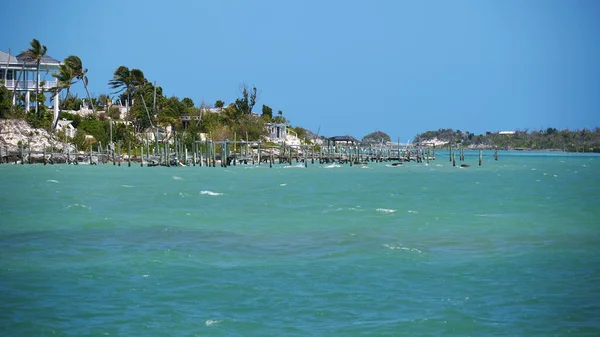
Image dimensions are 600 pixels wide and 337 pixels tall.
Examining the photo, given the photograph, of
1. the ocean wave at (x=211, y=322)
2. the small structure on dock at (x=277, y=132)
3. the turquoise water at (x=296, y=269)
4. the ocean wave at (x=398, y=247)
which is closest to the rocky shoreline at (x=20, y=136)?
the small structure on dock at (x=277, y=132)

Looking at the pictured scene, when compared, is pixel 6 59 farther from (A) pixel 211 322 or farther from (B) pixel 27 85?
(A) pixel 211 322

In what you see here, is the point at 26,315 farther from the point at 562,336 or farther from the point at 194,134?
the point at 194,134

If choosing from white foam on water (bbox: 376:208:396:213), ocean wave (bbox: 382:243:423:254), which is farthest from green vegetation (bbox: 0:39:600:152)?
ocean wave (bbox: 382:243:423:254)

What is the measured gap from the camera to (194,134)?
290 ft

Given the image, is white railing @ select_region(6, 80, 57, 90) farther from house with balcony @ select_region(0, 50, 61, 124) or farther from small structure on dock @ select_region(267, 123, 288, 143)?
small structure on dock @ select_region(267, 123, 288, 143)

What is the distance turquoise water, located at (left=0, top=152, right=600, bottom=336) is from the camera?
→ 586 inches

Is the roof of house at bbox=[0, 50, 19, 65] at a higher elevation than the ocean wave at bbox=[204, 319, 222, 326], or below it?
higher

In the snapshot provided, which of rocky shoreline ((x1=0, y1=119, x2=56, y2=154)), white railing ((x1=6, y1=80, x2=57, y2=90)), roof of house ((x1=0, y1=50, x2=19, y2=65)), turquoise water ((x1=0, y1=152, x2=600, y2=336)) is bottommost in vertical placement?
turquoise water ((x1=0, y1=152, x2=600, y2=336))

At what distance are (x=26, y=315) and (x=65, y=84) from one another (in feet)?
261

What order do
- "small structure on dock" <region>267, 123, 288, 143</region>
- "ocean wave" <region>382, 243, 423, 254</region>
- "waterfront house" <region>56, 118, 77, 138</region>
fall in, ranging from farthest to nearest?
"small structure on dock" <region>267, 123, 288, 143</region>, "waterfront house" <region>56, 118, 77, 138</region>, "ocean wave" <region>382, 243, 423, 254</region>

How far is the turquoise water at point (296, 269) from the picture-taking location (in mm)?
14883

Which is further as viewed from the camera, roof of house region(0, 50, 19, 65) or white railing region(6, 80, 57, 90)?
roof of house region(0, 50, 19, 65)

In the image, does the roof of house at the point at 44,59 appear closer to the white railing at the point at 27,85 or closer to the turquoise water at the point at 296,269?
the white railing at the point at 27,85

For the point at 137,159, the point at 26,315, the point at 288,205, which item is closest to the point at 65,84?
the point at 137,159
